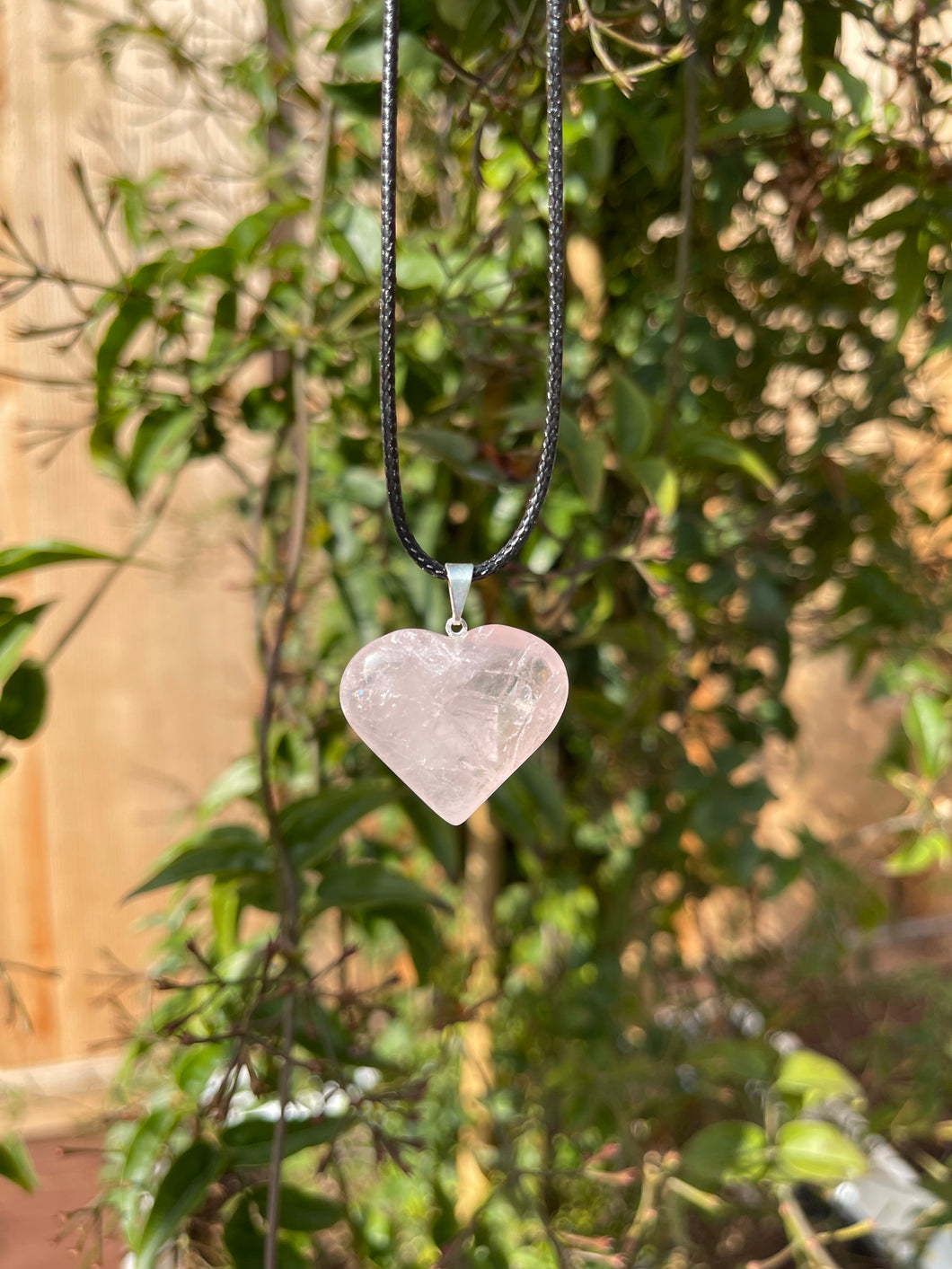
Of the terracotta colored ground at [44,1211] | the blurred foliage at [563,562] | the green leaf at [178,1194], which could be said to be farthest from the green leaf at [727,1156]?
the terracotta colored ground at [44,1211]

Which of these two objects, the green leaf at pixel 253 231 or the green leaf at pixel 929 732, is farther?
the green leaf at pixel 929 732

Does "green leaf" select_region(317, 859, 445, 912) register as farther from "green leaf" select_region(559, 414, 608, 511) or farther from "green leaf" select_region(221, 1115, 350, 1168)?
"green leaf" select_region(559, 414, 608, 511)

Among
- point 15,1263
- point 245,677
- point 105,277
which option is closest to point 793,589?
point 245,677

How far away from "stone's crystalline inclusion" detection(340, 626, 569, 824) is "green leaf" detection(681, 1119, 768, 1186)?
364 mm

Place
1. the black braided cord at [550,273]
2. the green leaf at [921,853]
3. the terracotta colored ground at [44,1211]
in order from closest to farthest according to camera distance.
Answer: the black braided cord at [550,273] < the green leaf at [921,853] < the terracotta colored ground at [44,1211]

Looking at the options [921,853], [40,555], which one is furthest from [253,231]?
[921,853]

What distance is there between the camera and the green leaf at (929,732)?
674 mm

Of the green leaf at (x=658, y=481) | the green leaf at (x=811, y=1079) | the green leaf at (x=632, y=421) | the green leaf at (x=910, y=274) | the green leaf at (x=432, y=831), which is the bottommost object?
the green leaf at (x=811, y=1079)

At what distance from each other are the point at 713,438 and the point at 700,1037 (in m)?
0.58

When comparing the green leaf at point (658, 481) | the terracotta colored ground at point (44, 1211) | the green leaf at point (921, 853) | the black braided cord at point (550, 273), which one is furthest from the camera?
the terracotta colored ground at point (44, 1211)

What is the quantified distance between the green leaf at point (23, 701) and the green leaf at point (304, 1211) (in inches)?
9.8

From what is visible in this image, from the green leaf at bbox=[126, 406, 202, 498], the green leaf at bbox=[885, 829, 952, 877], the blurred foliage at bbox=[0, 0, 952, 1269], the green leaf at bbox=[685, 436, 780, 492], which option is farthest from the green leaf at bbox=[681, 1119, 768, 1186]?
the green leaf at bbox=[126, 406, 202, 498]

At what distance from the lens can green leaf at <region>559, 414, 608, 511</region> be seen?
0.49 meters

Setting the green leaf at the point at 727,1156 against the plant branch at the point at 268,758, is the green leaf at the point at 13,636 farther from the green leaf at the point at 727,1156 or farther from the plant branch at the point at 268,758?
the green leaf at the point at 727,1156
